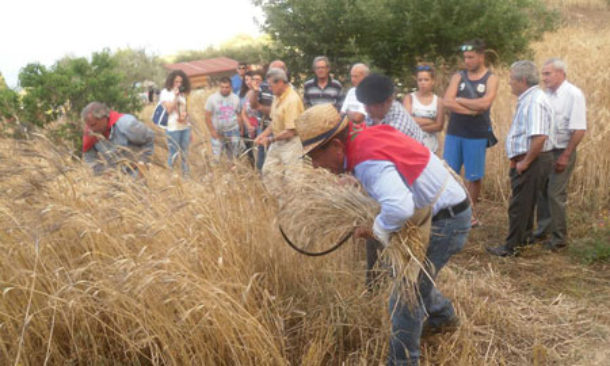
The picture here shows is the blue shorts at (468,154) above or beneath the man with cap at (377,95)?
beneath

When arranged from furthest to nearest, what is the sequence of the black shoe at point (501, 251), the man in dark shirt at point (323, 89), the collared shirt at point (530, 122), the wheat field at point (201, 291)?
1. the man in dark shirt at point (323, 89)
2. the black shoe at point (501, 251)
3. the collared shirt at point (530, 122)
4. the wheat field at point (201, 291)

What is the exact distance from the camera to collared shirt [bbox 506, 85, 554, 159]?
15.0ft

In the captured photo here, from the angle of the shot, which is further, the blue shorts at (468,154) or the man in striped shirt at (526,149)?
the blue shorts at (468,154)

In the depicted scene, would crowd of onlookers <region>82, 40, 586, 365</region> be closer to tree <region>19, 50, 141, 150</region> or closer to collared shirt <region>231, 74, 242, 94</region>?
tree <region>19, 50, 141, 150</region>

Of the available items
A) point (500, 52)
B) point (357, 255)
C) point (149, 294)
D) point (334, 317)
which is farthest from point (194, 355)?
point (500, 52)

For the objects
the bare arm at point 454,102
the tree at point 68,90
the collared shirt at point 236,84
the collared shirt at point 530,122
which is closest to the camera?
the collared shirt at point 530,122

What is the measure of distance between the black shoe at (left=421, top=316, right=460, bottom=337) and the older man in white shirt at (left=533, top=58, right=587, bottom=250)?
2197 millimetres

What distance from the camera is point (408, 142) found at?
8.48 feet

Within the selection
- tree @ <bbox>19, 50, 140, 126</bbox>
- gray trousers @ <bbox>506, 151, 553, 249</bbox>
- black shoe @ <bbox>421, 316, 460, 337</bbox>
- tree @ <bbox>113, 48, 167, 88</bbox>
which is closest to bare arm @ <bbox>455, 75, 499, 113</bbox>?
gray trousers @ <bbox>506, 151, 553, 249</bbox>

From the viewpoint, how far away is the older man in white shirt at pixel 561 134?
16.3 ft

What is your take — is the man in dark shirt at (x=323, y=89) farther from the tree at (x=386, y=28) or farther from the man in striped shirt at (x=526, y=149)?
the tree at (x=386, y=28)

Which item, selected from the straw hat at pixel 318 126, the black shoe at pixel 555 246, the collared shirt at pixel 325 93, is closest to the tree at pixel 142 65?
the collared shirt at pixel 325 93

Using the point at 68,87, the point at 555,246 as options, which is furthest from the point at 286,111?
the point at 68,87

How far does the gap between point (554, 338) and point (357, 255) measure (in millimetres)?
1391
